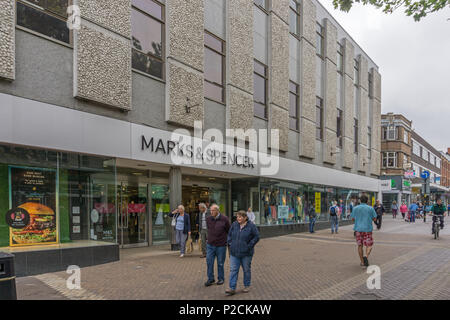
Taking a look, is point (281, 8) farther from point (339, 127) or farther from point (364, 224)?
point (364, 224)

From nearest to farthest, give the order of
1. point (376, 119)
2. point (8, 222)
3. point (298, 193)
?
point (8, 222) → point (298, 193) → point (376, 119)

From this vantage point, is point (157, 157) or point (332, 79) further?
point (332, 79)

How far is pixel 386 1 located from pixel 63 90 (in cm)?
761

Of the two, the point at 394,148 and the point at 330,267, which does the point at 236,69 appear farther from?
the point at 394,148

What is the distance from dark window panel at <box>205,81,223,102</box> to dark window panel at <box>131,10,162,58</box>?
259cm

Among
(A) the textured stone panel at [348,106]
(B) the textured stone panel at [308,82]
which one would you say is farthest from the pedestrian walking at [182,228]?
(A) the textured stone panel at [348,106]

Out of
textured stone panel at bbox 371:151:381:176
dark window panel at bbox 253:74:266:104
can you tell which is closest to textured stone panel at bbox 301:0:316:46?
dark window panel at bbox 253:74:266:104

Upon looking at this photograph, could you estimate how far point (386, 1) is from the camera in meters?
7.41

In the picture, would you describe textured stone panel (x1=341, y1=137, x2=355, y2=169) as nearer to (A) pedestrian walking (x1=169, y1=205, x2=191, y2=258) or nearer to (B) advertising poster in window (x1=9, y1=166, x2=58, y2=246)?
(A) pedestrian walking (x1=169, y1=205, x2=191, y2=258)

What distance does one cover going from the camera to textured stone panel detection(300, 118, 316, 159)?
21.0m

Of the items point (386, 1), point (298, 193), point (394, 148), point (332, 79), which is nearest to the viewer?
point (386, 1)

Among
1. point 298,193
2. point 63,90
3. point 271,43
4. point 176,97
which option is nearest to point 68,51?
point 63,90

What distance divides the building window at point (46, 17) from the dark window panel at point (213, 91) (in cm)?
592

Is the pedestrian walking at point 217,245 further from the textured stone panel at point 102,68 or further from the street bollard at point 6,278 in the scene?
the textured stone panel at point 102,68
